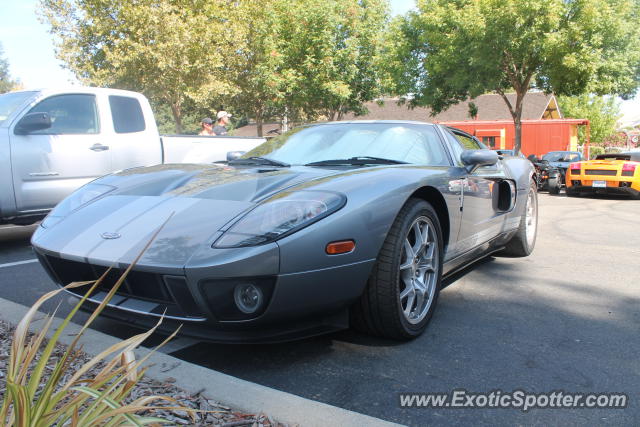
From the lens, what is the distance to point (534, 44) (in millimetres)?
14977

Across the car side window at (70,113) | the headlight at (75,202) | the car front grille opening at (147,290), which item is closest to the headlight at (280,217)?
the car front grille opening at (147,290)

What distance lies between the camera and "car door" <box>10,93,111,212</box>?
206 inches

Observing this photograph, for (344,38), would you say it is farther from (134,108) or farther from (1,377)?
(1,377)

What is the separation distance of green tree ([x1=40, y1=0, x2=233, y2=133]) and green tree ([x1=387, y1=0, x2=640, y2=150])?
7.51 metres

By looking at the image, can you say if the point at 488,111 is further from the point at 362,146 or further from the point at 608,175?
the point at 362,146

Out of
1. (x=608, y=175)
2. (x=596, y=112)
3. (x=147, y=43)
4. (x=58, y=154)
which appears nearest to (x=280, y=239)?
(x=58, y=154)

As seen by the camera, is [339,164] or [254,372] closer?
[254,372]

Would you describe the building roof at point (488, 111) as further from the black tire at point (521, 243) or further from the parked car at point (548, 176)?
the black tire at point (521, 243)

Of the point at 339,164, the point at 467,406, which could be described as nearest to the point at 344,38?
the point at 339,164

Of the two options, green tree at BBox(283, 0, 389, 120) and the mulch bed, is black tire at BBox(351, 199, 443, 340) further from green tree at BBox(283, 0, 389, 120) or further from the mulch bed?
green tree at BBox(283, 0, 389, 120)

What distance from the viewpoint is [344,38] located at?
865 inches

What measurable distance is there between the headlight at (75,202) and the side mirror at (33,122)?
2554 mm

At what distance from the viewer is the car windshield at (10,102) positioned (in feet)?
17.7

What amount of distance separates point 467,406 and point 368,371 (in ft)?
1.52
